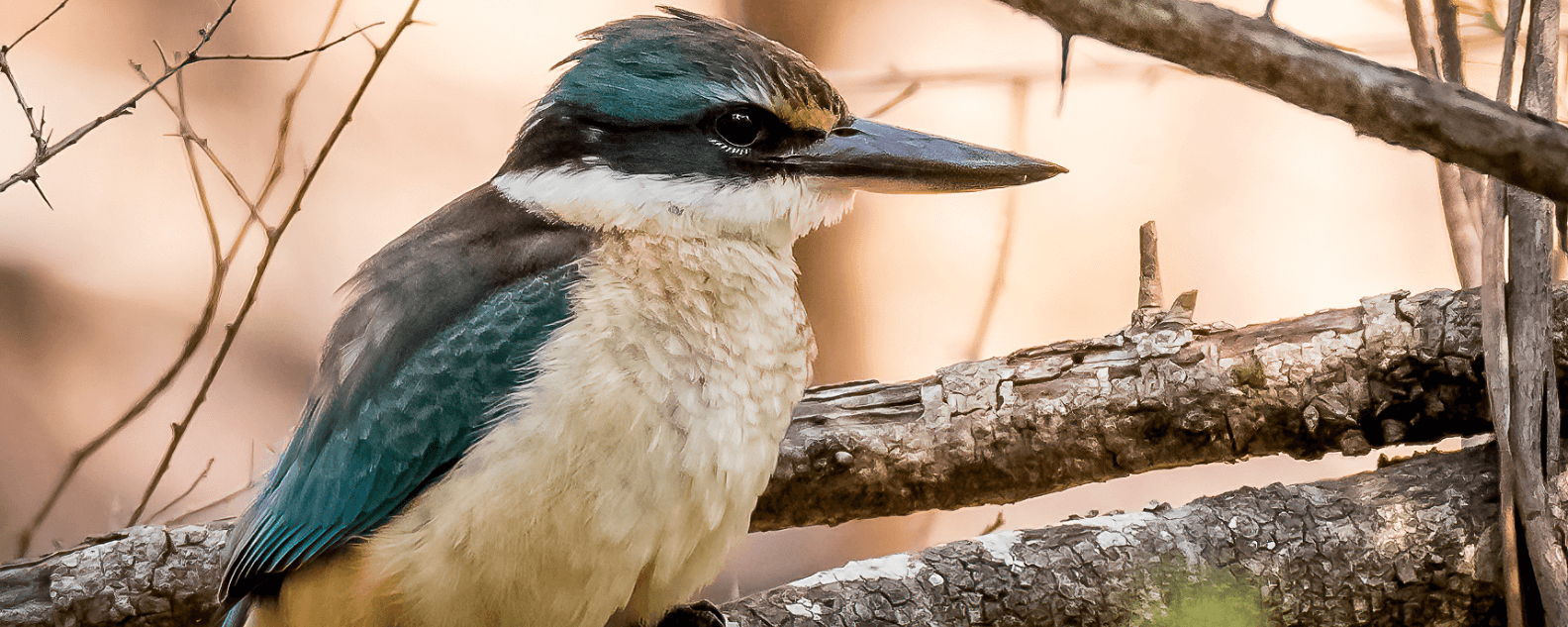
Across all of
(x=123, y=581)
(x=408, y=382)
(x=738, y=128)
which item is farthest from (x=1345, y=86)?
(x=123, y=581)

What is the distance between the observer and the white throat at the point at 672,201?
3.89ft

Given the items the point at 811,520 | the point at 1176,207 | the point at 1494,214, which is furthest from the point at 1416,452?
the point at 1176,207

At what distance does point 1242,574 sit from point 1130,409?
276 millimetres

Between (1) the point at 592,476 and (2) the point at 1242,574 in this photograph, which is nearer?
(1) the point at 592,476

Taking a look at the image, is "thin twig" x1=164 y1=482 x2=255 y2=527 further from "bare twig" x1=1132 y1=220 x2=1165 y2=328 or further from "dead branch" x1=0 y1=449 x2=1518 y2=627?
"bare twig" x1=1132 y1=220 x2=1165 y2=328

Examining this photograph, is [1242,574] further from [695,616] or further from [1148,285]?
[695,616]

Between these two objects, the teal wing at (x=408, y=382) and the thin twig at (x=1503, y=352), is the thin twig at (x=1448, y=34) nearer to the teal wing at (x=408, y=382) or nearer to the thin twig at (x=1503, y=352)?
the thin twig at (x=1503, y=352)

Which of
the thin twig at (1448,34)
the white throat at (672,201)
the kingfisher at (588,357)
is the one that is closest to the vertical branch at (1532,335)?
the thin twig at (1448,34)

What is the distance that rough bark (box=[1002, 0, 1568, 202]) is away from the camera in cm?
71

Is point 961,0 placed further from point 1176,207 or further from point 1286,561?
point 1286,561

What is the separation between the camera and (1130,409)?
154 centimetres

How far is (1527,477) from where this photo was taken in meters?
1.26

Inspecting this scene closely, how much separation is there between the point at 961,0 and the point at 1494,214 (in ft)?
4.62

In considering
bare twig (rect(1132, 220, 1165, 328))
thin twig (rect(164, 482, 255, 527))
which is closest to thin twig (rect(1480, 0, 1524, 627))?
bare twig (rect(1132, 220, 1165, 328))
